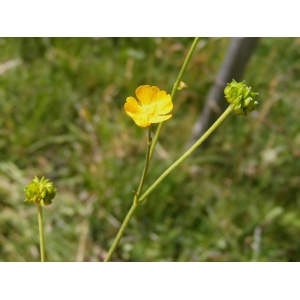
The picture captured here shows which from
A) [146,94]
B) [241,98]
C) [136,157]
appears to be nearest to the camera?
[241,98]

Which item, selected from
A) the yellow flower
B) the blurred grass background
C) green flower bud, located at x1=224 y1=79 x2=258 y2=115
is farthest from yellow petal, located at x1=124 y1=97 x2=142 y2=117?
the blurred grass background

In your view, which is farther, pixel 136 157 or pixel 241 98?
pixel 136 157

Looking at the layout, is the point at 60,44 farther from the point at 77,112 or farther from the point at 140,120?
the point at 140,120

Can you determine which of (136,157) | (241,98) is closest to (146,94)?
(241,98)

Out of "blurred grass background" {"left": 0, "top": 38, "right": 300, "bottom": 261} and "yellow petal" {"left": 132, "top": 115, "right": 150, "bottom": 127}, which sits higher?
"blurred grass background" {"left": 0, "top": 38, "right": 300, "bottom": 261}

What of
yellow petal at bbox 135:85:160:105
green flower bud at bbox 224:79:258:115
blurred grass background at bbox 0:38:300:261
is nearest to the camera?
green flower bud at bbox 224:79:258:115

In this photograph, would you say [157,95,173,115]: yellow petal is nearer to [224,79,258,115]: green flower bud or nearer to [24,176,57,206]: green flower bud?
[224,79,258,115]: green flower bud

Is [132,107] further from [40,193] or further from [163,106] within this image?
[40,193]
